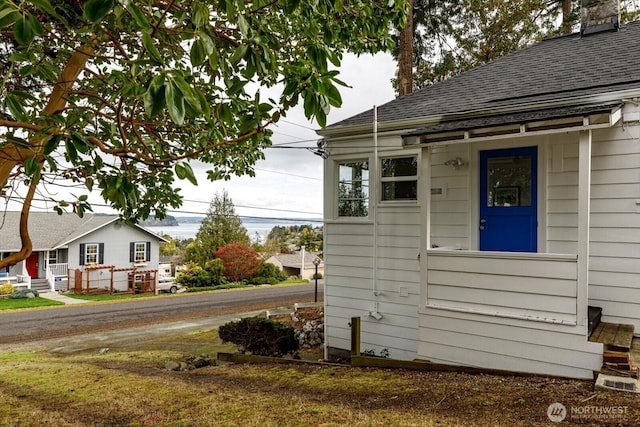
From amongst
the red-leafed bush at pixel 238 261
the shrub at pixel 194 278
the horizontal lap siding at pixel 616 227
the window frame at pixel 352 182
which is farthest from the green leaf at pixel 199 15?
the red-leafed bush at pixel 238 261

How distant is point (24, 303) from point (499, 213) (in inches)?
884

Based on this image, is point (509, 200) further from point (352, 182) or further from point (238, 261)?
point (238, 261)

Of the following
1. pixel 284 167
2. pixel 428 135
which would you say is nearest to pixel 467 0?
pixel 428 135

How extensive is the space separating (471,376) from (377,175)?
370 centimetres

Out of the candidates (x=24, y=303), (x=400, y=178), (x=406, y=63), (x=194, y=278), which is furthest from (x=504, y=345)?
(x=194, y=278)

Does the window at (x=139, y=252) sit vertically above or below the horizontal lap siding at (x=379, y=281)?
below

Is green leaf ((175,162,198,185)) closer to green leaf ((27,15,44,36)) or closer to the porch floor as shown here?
green leaf ((27,15,44,36))

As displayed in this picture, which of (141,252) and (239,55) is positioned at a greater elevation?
(239,55)

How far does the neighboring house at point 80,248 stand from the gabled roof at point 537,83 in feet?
74.2

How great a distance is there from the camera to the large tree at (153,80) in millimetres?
2068

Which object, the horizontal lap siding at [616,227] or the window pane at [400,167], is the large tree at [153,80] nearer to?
the window pane at [400,167]

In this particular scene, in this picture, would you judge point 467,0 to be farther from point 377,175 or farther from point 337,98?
point 337,98

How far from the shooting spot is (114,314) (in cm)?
1712

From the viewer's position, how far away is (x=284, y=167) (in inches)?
1289
